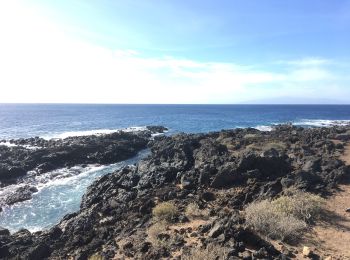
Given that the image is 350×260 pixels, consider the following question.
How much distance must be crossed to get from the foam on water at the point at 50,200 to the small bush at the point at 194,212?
34.2 ft

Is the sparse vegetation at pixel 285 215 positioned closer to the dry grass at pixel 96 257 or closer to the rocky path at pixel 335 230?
the rocky path at pixel 335 230

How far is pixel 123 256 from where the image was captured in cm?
1395

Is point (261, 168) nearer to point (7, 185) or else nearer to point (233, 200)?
point (233, 200)

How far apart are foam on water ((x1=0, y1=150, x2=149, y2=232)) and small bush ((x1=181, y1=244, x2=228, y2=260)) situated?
46.4ft

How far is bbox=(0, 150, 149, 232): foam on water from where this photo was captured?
81.0 feet

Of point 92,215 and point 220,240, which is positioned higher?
point 220,240

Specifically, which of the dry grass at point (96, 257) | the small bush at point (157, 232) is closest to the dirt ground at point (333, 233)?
the small bush at point (157, 232)

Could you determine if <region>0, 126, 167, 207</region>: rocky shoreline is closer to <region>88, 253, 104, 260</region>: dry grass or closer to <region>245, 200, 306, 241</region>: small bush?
<region>88, 253, 104, 260</region>: dry grass

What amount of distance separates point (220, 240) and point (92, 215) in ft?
34.1

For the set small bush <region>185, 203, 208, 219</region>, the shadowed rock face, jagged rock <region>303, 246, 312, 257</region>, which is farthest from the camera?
small bush <region>185, 203, 208, 219</region>

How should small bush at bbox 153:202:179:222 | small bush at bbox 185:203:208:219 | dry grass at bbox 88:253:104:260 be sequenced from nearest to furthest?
dry grass at bbox 88:253:104:260 → small bush at bbox 153:202:179:222 → small bush at bbox 185:203:208:219

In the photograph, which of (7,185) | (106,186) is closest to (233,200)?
(106,186)

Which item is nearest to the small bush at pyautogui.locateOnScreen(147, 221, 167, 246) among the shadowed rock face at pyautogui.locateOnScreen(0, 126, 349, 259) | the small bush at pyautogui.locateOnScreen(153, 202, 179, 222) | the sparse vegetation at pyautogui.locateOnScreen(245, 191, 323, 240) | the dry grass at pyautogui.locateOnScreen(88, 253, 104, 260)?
the shadowed rock face at pyautogui.locateOnScreen(0, 126, 349, 259)

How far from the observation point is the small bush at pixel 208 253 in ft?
38.5
